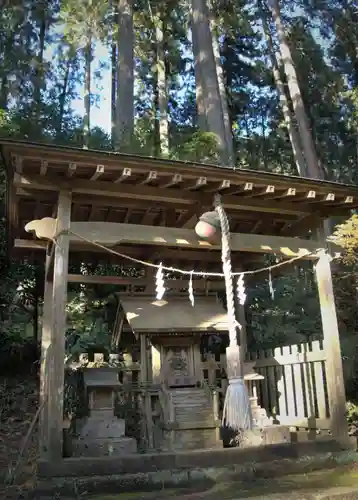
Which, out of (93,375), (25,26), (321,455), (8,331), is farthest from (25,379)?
(25,26)

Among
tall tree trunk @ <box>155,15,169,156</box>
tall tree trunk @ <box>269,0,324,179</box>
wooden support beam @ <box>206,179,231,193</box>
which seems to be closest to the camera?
wooden support beam @ <box>206,179,231,193</box>

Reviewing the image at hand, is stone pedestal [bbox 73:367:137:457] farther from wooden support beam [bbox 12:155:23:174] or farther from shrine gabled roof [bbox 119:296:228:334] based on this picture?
wooden support beam [bbox 12:155:23:174]

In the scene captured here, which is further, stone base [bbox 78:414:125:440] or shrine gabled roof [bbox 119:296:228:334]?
shrine gabled roof [bbox 119:296:228:334]

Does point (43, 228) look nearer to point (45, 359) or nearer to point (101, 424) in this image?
point (45, 359)

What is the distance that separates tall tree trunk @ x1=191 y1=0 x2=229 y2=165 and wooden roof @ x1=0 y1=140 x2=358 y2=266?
5025 mm

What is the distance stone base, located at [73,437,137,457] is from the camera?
5793 mm

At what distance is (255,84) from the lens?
818 inches

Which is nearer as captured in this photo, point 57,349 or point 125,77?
point 57,349

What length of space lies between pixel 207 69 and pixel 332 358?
9269 mm

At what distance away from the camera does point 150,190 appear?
6301mm

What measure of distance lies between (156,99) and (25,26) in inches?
242

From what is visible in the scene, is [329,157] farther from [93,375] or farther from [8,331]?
[93,375]

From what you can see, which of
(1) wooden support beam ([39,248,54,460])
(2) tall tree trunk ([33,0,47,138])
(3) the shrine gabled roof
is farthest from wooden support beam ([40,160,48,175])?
(2) tall tree trunk ([33,0,47,138])

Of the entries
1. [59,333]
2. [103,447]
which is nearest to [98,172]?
[59,333]
